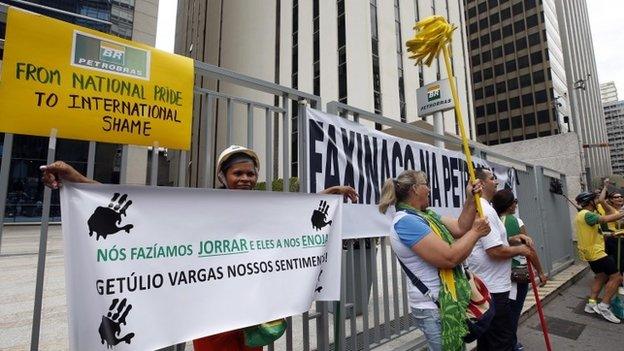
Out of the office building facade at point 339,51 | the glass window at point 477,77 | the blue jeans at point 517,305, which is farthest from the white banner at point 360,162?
the glass window at point 477,77

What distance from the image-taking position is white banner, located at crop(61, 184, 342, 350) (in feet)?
4.83

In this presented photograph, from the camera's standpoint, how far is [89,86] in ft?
5.58

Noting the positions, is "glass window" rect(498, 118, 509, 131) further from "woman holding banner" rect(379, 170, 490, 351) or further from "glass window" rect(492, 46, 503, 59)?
"woman holding banner" rect(379, 170, 490, 351)

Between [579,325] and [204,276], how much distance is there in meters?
5.77

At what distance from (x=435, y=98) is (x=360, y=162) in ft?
12.5

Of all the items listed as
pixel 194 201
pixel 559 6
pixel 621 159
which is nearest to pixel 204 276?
pixel 194 201

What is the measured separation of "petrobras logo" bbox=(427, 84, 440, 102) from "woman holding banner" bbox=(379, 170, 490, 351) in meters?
4.45

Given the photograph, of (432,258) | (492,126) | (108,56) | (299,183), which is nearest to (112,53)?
(108,56)

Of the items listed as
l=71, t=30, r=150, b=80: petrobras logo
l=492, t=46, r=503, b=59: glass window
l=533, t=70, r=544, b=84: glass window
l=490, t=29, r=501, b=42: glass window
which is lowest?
l=71, t=30, r=150, b=80: petrobras logo

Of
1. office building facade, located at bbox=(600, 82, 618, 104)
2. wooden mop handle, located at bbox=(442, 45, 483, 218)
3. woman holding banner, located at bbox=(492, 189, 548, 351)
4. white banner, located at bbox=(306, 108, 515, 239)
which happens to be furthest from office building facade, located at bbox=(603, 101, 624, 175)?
wooden mop handle, located at bbox=(442, 45, 483, 218)

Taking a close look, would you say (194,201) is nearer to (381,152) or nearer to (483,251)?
(381,152)

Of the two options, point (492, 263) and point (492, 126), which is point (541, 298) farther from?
point (492, 126)

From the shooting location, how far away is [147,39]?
2406 centimetres

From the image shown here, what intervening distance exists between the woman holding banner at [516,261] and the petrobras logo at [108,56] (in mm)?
3441
